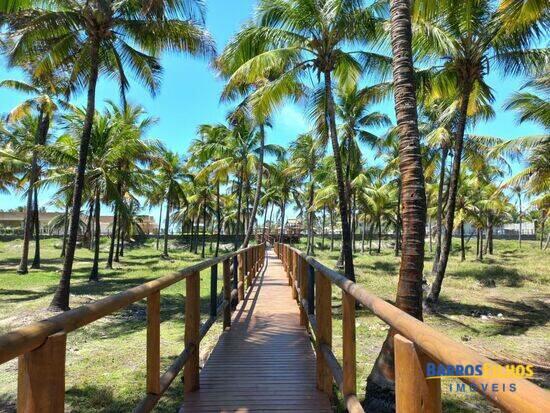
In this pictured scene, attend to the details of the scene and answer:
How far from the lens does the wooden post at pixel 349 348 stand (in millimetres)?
2883

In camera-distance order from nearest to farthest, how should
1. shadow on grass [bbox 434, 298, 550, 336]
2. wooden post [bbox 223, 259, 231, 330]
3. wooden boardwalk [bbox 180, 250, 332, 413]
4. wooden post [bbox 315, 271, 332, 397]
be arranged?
wooden post [bbox 315, 271, 332, 397] < wooden boardwalk [bbox 180, 250, 332, 413] < wooden post [bbox 223, 259, 231, 330] < shadow on grass [bbox 434, 298, 550, 336]

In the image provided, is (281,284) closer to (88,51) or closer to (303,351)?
(303,351)

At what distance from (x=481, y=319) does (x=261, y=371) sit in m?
9.26

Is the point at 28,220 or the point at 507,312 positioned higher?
the point at 28,220

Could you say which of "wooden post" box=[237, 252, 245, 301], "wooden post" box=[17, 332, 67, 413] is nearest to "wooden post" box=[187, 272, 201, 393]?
"wooden post" box=[17, 332, 67, 413]

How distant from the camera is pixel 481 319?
40.0 feet

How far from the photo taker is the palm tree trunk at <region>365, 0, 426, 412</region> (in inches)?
182

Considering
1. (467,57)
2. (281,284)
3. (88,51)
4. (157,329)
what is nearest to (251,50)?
(88,51)

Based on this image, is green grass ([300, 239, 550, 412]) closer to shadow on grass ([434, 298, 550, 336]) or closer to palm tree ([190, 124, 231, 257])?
shadow on grass ([434, 298, 550, 336])

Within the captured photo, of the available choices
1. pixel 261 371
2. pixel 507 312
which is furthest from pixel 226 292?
pixel 507 312

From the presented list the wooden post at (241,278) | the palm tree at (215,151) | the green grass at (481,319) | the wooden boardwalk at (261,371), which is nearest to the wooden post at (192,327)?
the wooden boardwalk at (261,371)

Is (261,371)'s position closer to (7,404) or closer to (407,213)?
(407,213)

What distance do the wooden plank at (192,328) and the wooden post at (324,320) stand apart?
1146mm

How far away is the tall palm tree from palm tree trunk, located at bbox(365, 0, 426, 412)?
814 cm
